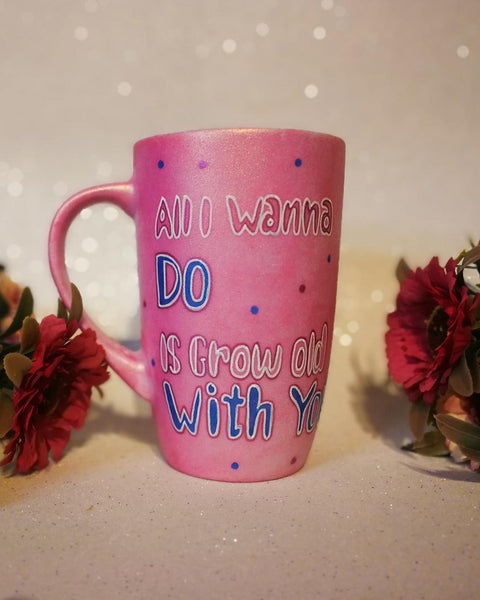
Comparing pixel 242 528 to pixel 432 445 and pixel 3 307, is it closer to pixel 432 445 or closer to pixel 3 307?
pixel 432 445

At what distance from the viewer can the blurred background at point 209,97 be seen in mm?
731

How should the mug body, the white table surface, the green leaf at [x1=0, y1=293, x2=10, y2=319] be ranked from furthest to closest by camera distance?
the green leaf at [x1=0, y1=293, x2=10, y2=319] → the mug body → the white table surface

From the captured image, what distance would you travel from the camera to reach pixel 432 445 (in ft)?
1.91

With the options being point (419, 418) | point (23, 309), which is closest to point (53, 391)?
point (23, 309)

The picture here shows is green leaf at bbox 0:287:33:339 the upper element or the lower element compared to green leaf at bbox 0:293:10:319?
upper

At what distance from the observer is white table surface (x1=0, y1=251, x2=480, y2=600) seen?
37 centimetres

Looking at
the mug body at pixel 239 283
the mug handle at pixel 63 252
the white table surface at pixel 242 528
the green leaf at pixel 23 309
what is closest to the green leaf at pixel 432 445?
the white table surface at pixel 242 528

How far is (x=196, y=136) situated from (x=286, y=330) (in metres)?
0.15

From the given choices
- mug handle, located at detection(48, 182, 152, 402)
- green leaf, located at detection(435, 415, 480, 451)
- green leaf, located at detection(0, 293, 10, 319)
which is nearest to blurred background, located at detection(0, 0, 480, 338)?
green leaf, located at detection(0, 293, 10, 319)

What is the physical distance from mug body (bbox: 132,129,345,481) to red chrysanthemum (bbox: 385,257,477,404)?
0.26 ft

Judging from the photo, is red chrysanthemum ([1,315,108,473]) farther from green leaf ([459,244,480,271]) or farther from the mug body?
green leaf ([459,244,480,271])

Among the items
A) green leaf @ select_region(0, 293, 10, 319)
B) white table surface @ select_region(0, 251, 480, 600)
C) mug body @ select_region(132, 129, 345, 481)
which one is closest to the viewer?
white table surface @ select_region(0, 251, 480, 600)

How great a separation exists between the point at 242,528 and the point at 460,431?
17 centimetres

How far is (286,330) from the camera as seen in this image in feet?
1.64
